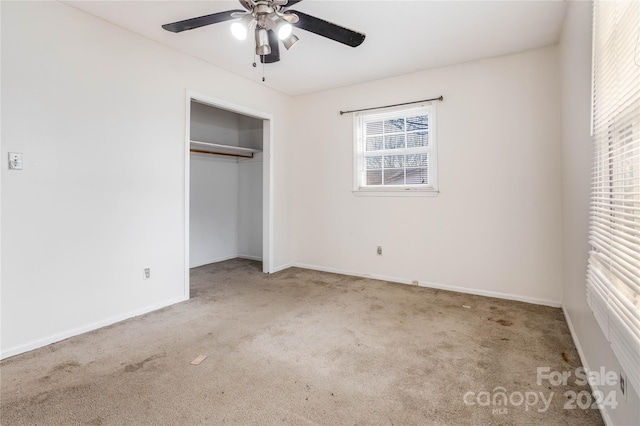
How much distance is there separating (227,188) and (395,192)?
9.44 ft

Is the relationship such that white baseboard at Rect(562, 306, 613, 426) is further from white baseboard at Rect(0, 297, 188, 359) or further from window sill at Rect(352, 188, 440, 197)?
white baseboard at Rect(0, 297, 188, 359)

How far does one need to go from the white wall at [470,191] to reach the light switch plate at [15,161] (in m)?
3.10

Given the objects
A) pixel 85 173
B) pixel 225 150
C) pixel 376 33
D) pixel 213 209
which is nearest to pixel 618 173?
pixel 376 33

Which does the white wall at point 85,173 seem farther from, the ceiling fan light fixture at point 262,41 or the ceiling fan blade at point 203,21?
the ceiling fan light fixture at point 262,41

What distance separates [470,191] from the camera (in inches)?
133

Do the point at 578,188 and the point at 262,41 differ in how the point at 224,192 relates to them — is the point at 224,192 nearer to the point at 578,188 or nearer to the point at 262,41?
the point at 262,41

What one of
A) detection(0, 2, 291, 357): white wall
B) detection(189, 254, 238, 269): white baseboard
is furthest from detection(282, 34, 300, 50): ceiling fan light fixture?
detection(189, 254, 238, 269): white baseboard

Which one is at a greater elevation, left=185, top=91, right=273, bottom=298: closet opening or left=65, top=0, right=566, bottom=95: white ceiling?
left=65, top=0, right=566, bottom=95: white ceiling

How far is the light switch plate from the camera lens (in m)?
2.10

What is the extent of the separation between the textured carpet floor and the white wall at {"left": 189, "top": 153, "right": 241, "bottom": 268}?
1865 millimetres

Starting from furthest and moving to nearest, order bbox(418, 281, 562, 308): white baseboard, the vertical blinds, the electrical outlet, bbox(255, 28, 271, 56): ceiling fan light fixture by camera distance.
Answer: bbox(418, 281, 562, 308): white baseboard, bbox(255, 28, 271, 56): ceiling fan light fixture, the electrical outlet, the vertical blinds

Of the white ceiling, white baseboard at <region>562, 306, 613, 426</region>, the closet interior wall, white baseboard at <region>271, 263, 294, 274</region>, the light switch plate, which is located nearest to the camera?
white baseboard at <region>562, 306, 613, 426</region>

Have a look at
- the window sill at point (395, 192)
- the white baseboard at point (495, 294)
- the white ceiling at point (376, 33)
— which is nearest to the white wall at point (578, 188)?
the white baseboard at point (495, 294)

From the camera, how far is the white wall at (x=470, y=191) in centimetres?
303
